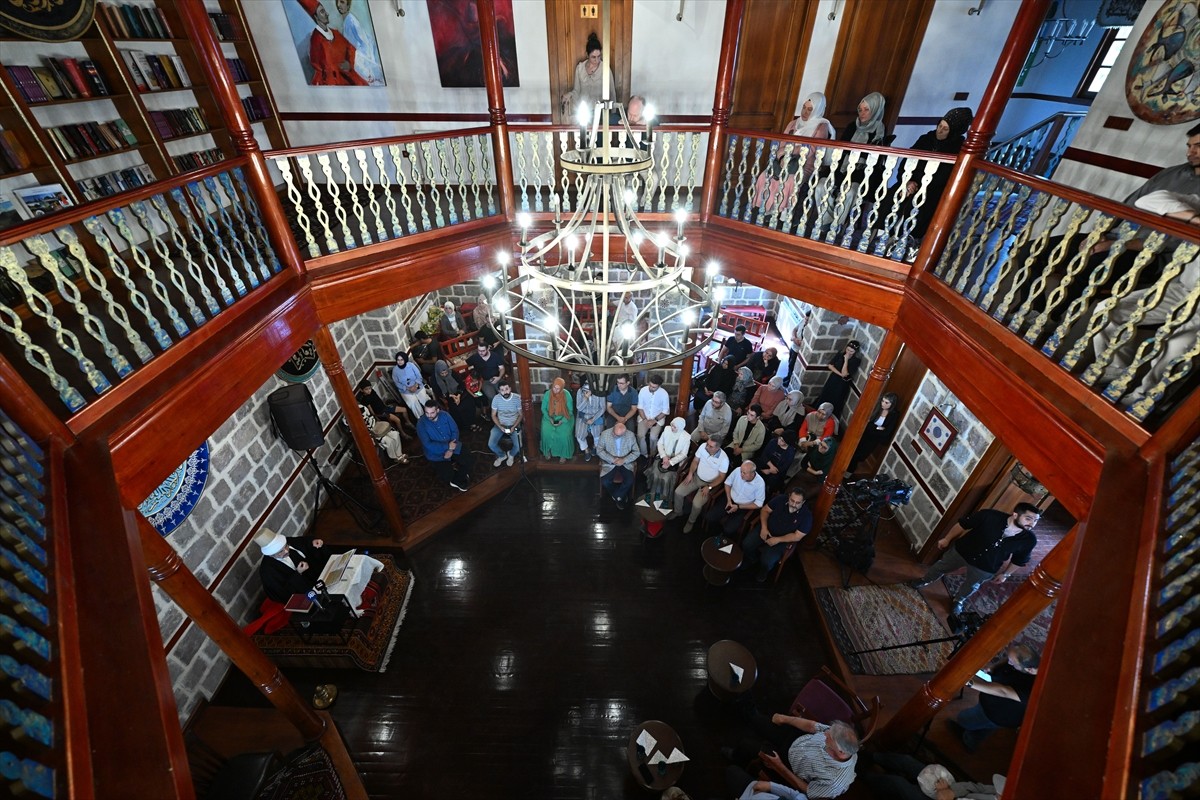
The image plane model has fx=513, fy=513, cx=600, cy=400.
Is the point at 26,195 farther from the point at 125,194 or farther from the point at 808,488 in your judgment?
the point at 808,488

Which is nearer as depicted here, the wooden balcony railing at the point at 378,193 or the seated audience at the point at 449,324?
the wooden balcony railing at the point at 378,193

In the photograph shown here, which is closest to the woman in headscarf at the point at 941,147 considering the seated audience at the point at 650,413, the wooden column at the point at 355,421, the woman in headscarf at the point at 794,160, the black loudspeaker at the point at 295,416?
the woman in headscarf at the point at 794,160

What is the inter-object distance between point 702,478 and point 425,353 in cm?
472

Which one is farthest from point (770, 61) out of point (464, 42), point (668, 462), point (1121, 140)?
point (668, 462)

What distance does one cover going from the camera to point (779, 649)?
528cm

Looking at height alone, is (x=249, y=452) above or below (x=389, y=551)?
above

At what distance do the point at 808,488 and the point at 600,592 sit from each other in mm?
3181

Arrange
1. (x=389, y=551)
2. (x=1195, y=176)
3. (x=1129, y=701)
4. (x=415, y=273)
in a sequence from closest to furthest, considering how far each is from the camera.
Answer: (x=1129, y=701) < (x=1195, y=176) < (x=415, y=273) < (x=389, y=551)

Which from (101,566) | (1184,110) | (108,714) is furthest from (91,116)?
(1184,110)

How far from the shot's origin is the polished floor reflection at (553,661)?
14.6 ft

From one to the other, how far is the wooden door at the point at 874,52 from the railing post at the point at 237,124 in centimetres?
678

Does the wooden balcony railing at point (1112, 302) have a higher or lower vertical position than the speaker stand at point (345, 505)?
higher

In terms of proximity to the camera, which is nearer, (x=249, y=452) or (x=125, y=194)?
(x=125, y=194)

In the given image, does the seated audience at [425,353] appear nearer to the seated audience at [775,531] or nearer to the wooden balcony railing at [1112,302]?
the seated audience at [775,531]
